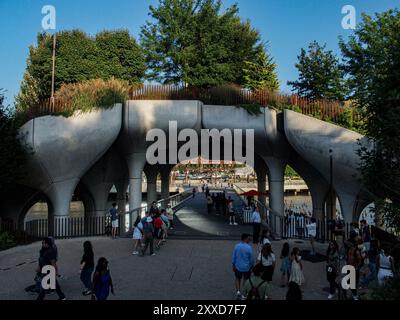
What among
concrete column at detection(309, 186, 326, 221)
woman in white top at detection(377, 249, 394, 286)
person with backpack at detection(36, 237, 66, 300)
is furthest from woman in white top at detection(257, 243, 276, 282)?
concrete column at detection(309, 186, 326, 221)

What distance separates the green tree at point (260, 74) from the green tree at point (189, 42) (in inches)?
283

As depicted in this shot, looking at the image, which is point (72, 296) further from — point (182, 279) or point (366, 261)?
point (366, 261)

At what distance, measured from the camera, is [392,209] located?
8.66 metres

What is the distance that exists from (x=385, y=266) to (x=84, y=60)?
30.1 metres

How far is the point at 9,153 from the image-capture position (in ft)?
57.8

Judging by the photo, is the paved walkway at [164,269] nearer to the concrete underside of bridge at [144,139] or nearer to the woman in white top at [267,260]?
the woman in white top at [267,260]

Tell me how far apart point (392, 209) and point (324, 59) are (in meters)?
29.1

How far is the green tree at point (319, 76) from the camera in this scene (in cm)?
3266

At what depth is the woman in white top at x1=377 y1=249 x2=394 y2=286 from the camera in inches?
358

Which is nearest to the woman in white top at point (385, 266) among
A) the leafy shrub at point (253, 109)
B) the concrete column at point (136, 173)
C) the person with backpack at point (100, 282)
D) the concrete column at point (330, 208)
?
the person with backpack at point (100, 282)

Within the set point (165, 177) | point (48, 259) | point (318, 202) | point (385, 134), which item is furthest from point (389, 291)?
point (165, 177)

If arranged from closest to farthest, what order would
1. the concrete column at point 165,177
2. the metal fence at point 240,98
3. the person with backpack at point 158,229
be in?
the person with backpack at point 158,229 < the metal fence at point 240,98 < the concrete column at point 165,177

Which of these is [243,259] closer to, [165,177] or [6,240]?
[6,240]
